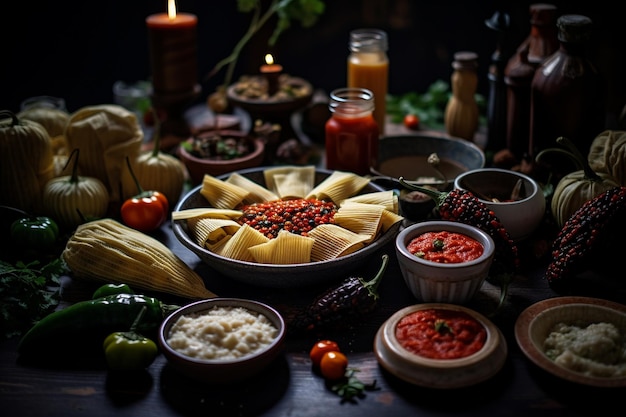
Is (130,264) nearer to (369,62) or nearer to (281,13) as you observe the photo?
(369,62)

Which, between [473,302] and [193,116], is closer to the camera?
[473,302]

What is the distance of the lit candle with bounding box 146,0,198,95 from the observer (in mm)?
3131

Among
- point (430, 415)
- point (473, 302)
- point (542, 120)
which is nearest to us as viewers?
point (430, 415)

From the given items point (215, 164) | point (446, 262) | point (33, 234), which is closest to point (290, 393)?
point (446, 262)

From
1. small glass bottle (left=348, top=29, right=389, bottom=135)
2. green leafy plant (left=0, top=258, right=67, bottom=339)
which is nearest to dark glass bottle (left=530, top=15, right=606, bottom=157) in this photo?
small glass bottle (left=348, top=29, right=389, bottom=135)

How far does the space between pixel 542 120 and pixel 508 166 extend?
0.22m

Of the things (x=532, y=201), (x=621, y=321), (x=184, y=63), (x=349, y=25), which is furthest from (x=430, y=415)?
(x=349, y=25)

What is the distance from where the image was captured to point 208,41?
4.29m

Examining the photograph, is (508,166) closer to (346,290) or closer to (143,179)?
(346,290)

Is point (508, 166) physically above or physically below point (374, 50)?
below

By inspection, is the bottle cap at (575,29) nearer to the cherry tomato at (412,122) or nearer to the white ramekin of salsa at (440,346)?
the cherry tomato at (412,122)

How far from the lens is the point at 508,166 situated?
2.83 meters

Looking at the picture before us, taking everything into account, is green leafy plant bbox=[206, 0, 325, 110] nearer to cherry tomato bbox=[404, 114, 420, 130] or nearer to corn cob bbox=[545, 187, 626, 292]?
cherry tomato bbox=[404, 114, 420, 130]

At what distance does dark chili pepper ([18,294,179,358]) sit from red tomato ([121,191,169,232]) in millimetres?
548
